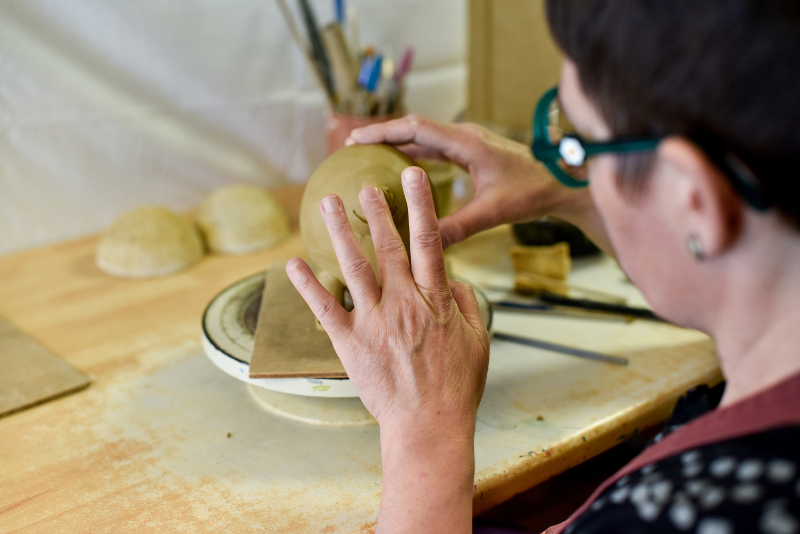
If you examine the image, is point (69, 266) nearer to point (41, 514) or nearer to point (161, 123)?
point (161, 123)

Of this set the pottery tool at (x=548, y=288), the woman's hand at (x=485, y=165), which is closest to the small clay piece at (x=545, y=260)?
the pottery tool at (x=548, y=288)

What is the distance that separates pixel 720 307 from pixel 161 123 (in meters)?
1.23

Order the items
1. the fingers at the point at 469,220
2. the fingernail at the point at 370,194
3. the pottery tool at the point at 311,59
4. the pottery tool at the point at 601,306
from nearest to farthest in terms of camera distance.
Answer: the fingernail at the point at 370,194, the fingers at the point at 469,220, the pottery tool at the point at 601,306, the pottery tool at the point at 311,59

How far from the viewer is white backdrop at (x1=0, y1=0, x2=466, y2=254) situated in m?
1.24

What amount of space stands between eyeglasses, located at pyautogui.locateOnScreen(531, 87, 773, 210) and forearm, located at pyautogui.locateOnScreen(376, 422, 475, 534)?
274mm

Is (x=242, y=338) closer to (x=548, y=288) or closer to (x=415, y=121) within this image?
(x=415, y=121)

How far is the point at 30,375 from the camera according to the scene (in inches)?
35.5

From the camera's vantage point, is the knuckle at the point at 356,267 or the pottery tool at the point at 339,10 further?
the pottery tool at the point at 339,10

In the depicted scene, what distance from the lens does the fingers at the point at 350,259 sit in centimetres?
68

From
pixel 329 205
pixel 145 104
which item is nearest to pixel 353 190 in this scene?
pixel 329 205

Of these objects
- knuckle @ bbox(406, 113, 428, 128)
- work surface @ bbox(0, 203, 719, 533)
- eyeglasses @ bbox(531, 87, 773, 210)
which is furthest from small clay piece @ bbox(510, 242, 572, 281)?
eyeglasses @ bbox(531, 87, 773, 210)

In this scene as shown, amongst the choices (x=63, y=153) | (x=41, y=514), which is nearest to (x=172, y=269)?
(x=63, y=153)

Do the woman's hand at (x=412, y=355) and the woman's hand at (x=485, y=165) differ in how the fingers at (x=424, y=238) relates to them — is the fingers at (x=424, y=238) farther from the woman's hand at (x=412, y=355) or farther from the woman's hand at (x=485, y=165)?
the woman's hand at (x=485, y=165)

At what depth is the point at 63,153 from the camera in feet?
4.30
